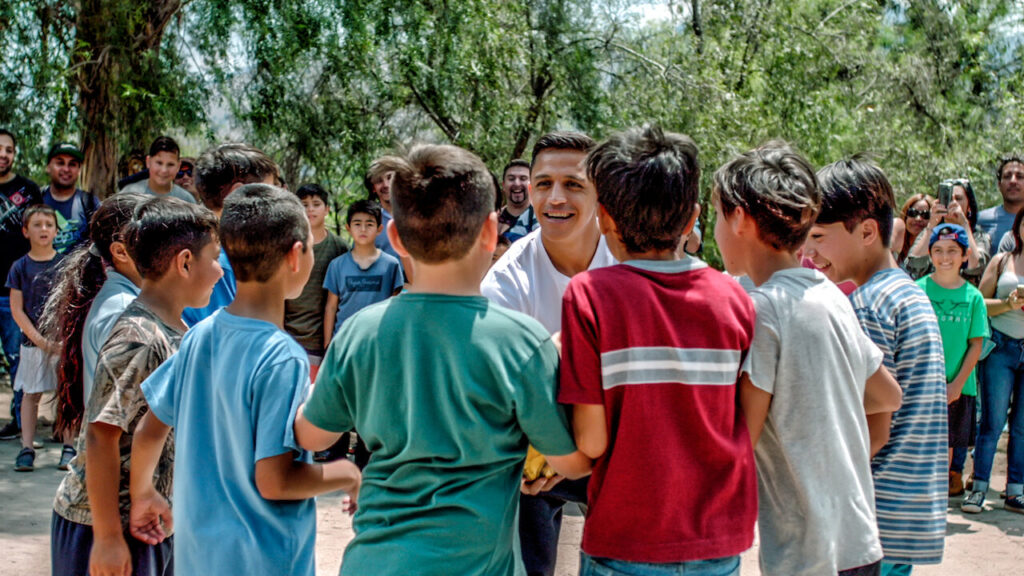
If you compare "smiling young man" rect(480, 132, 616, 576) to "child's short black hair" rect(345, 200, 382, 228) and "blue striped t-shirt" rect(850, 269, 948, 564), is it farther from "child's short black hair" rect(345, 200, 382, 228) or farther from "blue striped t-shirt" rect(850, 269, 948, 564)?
"child's short black hair" rect(345, 200, 382, 228)

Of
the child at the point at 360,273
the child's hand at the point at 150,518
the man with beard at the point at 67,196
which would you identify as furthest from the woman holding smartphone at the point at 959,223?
the man with beard at the point at 67,196

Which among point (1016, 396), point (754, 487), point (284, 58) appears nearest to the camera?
point (754, 487)

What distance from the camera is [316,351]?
282 inches

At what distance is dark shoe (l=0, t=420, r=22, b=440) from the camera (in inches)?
290

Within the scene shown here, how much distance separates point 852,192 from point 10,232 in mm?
6984

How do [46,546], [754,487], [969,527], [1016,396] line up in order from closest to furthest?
[754,487]
[46,546]
[969,527]
[1016,396]

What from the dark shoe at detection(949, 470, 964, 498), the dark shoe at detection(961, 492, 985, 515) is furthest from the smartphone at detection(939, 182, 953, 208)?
the dark shoe at detection(961, 492, 985, 515)

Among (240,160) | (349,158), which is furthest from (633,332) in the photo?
(349,158)

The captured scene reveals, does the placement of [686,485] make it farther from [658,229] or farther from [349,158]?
[349,158]

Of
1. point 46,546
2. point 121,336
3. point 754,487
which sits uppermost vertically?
point 121,336

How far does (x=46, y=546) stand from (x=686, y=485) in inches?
157

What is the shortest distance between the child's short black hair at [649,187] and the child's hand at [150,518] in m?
1.46

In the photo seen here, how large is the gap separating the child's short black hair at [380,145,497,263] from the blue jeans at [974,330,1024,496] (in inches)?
203

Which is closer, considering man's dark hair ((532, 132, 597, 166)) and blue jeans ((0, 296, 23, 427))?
man's dark hair ((532, 132, 597, 166))
